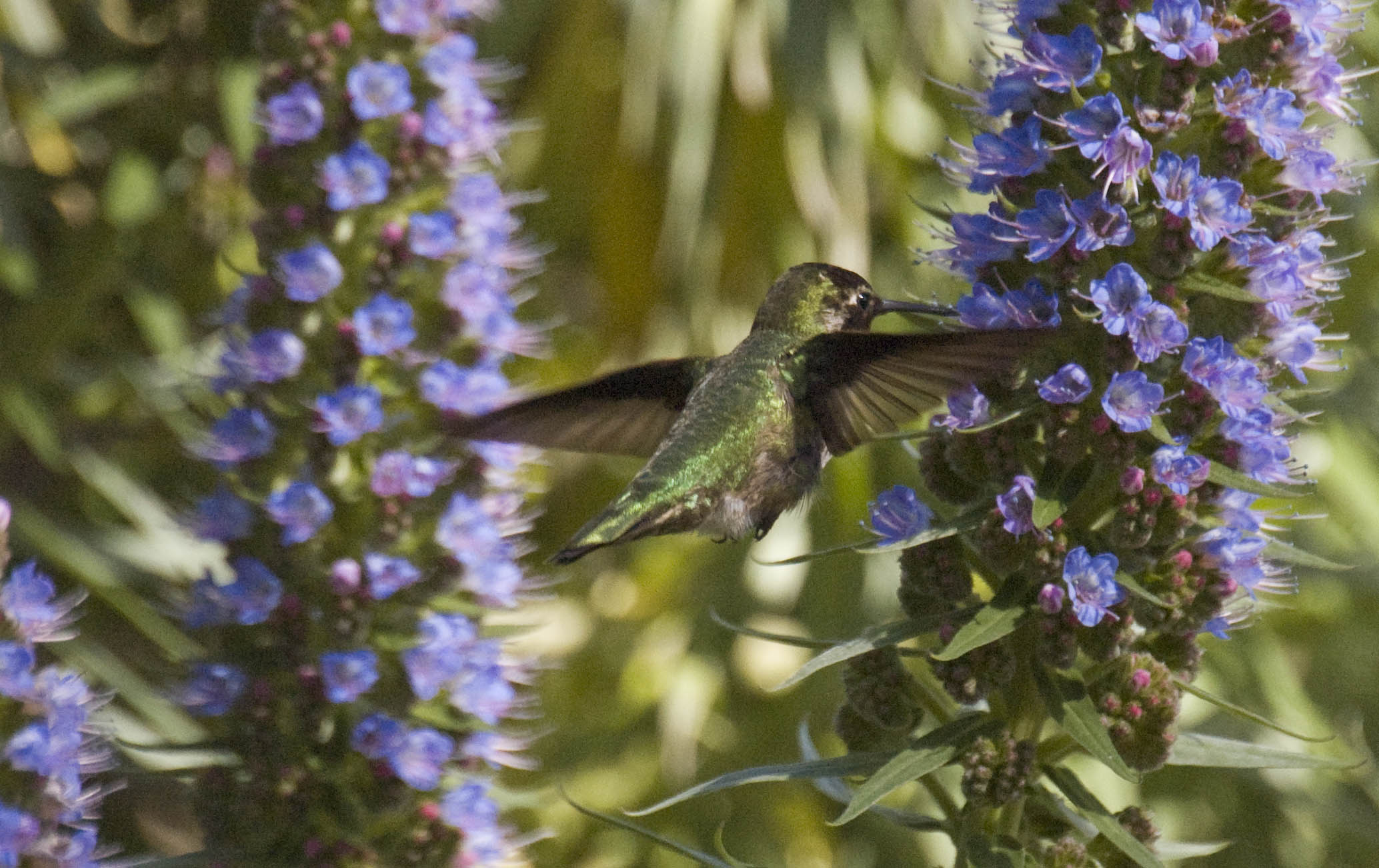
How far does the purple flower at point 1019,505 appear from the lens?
1.76 meters

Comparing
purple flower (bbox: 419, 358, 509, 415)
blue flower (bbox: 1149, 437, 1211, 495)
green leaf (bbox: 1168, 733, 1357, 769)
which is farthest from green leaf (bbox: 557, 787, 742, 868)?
purple flower (bbox: 419, 358, 509, 415)

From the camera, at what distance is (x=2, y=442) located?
4.17 m

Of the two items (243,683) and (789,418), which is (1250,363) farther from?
(243,683)

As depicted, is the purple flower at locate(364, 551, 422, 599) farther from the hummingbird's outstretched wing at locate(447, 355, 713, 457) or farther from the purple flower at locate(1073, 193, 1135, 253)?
the purple flower at locate(1073, 193, 1135, 253)

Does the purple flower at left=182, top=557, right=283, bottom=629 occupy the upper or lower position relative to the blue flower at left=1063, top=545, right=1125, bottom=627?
lower

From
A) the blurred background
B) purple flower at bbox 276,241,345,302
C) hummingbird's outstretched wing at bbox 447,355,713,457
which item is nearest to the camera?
hummingbird's outstretched wing at bbox 447,355,713,457

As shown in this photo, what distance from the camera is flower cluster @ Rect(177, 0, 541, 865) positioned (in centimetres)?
242

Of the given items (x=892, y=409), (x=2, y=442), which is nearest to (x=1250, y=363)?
(x=892, y=409)

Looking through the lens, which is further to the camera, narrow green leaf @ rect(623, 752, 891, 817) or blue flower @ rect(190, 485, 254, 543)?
blue flower @ rect(190, 485, 254, 543)

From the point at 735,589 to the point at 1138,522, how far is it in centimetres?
326

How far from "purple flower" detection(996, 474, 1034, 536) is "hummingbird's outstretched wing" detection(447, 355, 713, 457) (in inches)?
25.5

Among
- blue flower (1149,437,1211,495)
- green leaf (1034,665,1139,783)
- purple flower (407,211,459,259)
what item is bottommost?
green leaf (1034,665,1139,783)

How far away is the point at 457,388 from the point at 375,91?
1.71ft

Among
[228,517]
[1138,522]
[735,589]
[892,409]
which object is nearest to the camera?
[1138,522]
